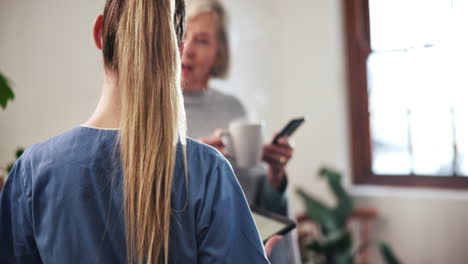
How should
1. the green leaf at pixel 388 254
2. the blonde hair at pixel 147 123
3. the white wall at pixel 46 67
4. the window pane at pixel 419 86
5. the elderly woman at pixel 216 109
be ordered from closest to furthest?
1. the blonde hair at pixel 147 123
2. the white wall at pixel 46 67
3. the elderly woman at pixel 216 109
4. the green leaf at pixel 388 254
5. the window pane at pixel 419 86

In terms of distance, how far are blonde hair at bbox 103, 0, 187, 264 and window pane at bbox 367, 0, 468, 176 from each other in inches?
91.3

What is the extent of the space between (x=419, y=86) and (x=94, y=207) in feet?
7.96

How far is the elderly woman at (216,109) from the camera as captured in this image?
1.14 metres

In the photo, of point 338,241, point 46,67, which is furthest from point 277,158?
point 338,241

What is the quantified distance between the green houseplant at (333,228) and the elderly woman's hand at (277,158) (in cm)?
132

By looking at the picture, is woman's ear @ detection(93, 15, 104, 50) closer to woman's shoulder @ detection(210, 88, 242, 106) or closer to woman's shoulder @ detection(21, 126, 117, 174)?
woman's shoulder @ detection(21, 126, 117, 174)

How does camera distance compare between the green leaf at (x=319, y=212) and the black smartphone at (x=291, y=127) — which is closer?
the black smartphone at (x=291, y=127)

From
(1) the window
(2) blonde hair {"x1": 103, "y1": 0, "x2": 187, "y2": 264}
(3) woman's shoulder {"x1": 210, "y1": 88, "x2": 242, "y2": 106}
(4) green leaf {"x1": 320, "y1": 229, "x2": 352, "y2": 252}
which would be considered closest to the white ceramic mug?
(3) woman's shoulder {"x1": 210, "y1": 88, "x2": 242, "y2": 106}

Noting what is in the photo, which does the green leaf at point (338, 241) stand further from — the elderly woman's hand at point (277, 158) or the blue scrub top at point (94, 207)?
the blue scrub top at point (94, 207)

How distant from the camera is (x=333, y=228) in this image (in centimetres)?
247

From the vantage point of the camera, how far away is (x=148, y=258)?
58 cm

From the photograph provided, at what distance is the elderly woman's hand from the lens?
3.80 feet

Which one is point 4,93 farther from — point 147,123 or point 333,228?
point 333,228

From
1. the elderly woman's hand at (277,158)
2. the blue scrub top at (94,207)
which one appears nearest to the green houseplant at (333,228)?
the elderly woman's hand at (277,158)
